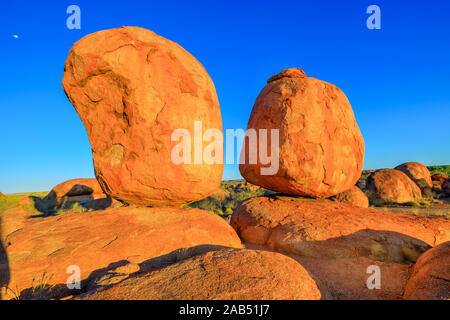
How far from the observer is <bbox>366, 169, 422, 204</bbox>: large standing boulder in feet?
40.4

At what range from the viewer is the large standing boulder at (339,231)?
3750 mm

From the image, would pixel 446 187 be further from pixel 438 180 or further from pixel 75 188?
pixel 75 188

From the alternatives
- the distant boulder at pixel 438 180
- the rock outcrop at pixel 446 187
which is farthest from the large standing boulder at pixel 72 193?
the distant boulder at pixel 438 180

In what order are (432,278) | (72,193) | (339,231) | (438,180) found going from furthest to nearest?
(438,180), (72,193), (339,231), (432,278)

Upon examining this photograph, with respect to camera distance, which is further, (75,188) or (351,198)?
(75,188)

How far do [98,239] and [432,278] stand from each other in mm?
3943

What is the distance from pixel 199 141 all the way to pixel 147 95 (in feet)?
3.53

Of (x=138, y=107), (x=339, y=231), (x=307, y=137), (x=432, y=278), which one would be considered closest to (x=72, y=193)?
(x=138, y=107)

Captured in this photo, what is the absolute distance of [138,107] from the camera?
3.60m

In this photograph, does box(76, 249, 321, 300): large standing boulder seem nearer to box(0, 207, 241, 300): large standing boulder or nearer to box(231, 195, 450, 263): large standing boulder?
box(0, 207, 241, 300): large standing boulder

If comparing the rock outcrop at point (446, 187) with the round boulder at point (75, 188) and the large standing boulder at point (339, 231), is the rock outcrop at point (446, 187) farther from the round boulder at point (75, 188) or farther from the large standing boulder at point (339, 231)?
the round boulder at point (75, 188)

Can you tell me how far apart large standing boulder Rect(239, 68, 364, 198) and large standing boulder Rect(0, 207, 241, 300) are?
182 cm
